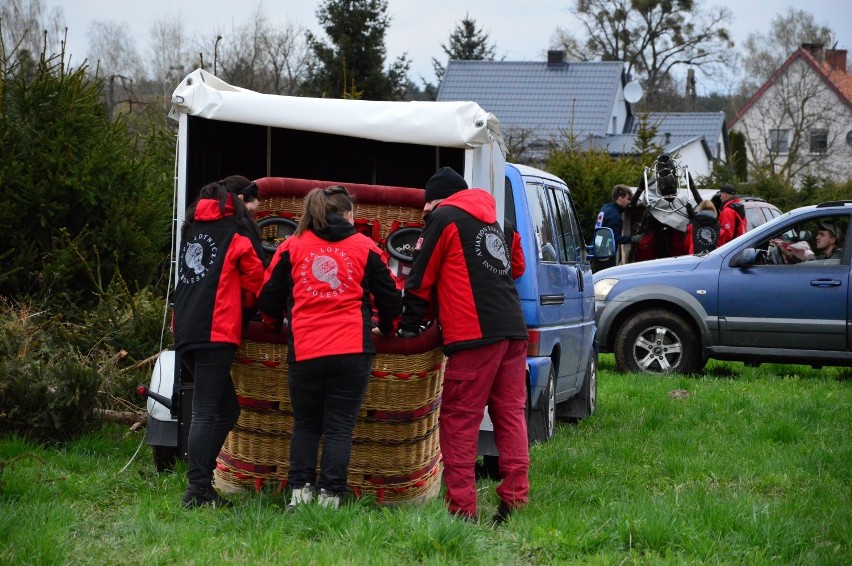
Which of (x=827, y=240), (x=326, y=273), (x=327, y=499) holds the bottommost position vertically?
(x=327, y=499)

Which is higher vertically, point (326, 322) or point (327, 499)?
point (326, 322)

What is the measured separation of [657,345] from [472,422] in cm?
721

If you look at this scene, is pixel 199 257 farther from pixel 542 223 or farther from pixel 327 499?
pixel 542 223

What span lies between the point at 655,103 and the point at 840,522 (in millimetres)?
54679

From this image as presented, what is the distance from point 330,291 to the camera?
223 inches

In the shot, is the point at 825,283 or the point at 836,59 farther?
the point at 836,59

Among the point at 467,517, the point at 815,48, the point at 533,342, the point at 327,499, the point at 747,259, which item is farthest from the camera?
the point at 815,48

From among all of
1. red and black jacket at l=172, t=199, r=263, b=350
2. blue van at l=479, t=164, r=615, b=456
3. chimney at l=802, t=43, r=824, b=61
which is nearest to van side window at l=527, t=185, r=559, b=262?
blue van at l=479, t=164, r=615, b=456

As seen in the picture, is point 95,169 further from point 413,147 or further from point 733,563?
point 733,563

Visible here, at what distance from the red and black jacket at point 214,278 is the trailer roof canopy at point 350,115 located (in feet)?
2.78

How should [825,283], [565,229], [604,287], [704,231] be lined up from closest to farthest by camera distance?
[565,229], [825,283], [604,287], [704,231]

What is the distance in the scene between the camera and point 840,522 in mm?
5754

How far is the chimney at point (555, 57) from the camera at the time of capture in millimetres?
51281

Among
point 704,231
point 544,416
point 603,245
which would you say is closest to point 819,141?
point 704,231
